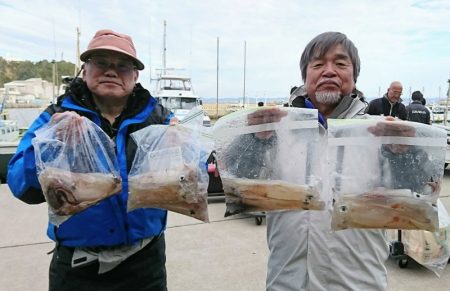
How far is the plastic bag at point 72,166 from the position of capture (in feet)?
3.83

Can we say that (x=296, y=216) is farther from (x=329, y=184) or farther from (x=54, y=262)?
(x=54, y=262)

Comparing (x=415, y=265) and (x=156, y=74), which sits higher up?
(x=156, y=74)

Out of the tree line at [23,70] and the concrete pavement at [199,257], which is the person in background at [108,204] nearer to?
the concrete pavement at [199,257]

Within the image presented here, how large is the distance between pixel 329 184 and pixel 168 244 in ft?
10.2

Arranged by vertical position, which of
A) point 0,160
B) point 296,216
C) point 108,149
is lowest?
point 0,160

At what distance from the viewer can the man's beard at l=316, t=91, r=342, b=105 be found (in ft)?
4.28

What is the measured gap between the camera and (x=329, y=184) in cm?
111

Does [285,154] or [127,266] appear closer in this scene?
[285,154]

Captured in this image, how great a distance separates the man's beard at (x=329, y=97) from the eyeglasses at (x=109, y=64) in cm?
81

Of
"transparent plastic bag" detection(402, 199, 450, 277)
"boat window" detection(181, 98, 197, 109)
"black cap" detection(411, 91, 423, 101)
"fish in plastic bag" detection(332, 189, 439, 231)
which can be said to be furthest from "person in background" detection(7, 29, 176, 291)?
"boat window" detection(181, 98, 197, 109)

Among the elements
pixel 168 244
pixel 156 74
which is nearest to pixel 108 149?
pixel 168 244

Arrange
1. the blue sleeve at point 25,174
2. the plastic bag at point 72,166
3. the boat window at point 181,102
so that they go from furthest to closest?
1. the boat window at point 181,102
2. the blue sleeve at point 25,174
3. the plastic bag at point 72,166

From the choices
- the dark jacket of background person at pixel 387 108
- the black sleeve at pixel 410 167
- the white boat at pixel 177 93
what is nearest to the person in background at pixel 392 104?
the dark jacket of background person at pixel 387 108

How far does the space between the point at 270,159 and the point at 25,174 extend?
2.88 ft
